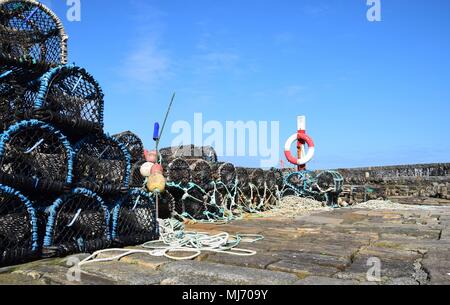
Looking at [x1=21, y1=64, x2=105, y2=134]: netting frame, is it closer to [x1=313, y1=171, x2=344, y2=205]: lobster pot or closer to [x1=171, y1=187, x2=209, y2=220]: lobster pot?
[x1=171, y1=187, x2=209, y2=220]: lobster pot

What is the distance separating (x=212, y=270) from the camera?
10.0ft

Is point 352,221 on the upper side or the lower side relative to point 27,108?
lower

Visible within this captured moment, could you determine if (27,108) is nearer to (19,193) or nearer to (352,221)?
(19,193)

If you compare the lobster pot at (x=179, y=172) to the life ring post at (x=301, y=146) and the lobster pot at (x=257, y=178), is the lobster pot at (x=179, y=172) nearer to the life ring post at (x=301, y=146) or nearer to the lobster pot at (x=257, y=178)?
the lobster pot at (x=257, y=178)

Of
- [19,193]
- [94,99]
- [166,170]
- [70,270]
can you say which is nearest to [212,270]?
[70,270]

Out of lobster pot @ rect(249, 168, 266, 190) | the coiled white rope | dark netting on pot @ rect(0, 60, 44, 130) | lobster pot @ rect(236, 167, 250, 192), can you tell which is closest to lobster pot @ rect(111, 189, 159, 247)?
the coiled white rope

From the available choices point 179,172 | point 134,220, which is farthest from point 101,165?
point 179,172

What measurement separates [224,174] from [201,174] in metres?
0.79

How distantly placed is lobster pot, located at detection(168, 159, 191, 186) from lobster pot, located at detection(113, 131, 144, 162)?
0.59m

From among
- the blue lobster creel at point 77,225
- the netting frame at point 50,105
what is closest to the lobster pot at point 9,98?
the netting frame at point 50,105

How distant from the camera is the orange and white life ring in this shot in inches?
536
